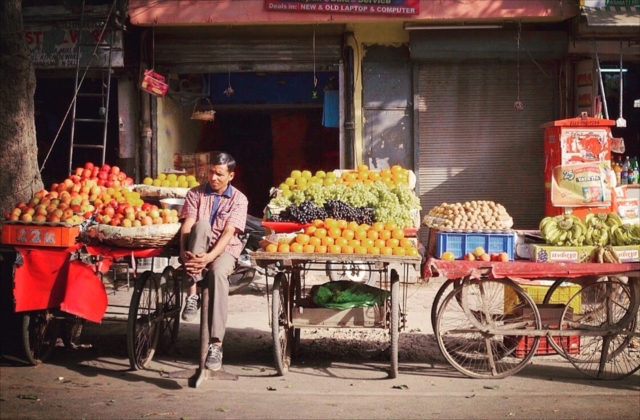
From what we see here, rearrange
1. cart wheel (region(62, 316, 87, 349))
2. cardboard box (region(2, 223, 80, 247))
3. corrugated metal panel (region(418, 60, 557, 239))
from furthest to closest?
corrugated metal panel (region(418, 60, 557, 239)) → cart wheel (region(62, 316, 87, 349)) → cardboard box (region(2, 223, 80, 247))

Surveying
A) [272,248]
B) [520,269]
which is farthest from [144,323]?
[520,269]

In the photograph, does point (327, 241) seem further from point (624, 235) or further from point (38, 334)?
point (38, 334)

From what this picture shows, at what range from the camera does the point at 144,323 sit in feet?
22.9

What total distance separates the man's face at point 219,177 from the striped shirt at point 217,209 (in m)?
0.07

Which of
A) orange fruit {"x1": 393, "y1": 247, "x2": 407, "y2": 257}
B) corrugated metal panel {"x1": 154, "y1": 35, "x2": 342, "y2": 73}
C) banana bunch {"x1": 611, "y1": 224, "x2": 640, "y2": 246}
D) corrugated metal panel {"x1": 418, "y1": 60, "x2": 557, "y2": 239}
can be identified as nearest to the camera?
orange fruit {"x1": 393, "y1": 247, "x2": 407, "y2": 257}

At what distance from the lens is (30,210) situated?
23.8ft

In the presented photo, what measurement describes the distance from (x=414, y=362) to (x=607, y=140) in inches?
190

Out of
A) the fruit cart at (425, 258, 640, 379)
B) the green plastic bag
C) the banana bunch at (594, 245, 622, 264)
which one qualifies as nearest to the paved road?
the fruit cart at (425, 258, 640, 379)

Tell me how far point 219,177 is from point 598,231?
333 centimetres

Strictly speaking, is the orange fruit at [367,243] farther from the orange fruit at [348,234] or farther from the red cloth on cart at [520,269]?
the red cloth on cart at [520,269]

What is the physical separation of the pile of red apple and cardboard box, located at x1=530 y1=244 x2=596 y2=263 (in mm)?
3221

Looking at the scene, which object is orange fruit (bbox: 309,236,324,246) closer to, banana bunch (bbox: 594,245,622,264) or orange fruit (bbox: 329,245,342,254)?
orange fruit (bbox: 329,245,342,254)

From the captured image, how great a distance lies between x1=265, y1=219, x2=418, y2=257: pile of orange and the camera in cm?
671

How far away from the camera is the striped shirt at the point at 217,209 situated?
7086mm
